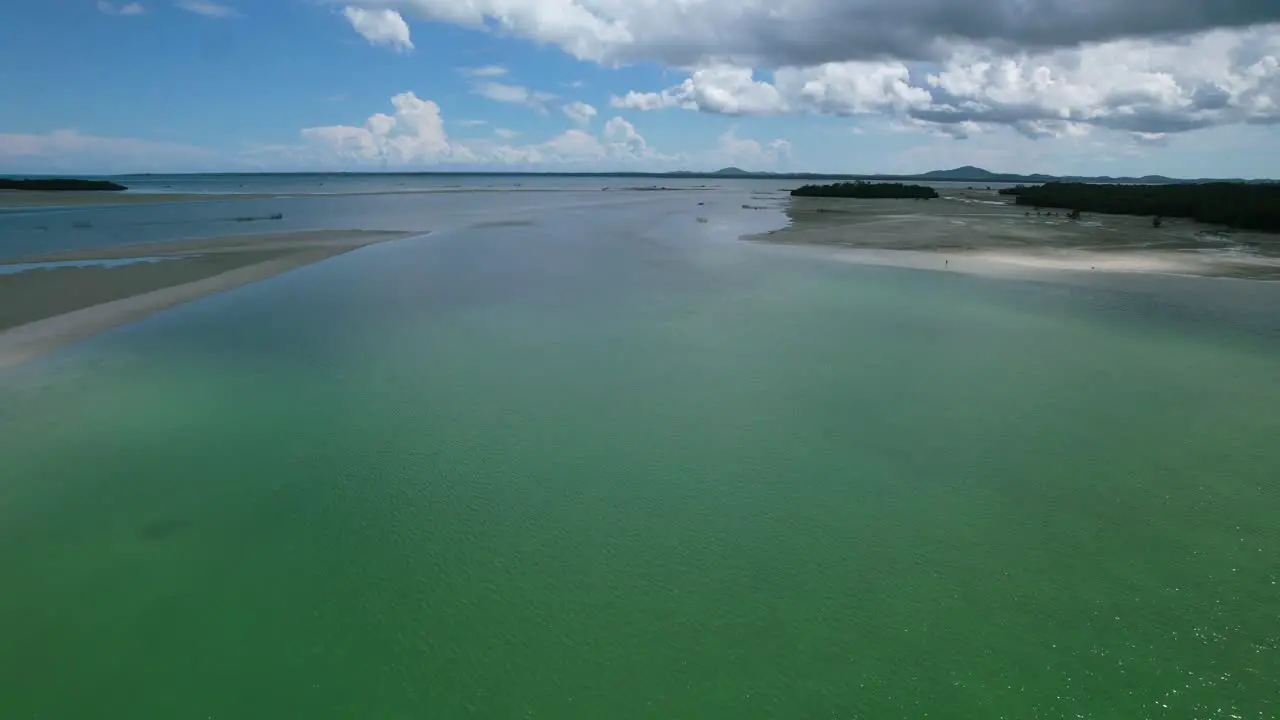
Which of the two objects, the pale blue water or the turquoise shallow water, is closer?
the turquoise shallow water

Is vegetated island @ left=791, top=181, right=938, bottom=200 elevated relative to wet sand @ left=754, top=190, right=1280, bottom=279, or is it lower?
elevated

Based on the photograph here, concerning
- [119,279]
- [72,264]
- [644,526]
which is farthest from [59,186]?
[644,526]

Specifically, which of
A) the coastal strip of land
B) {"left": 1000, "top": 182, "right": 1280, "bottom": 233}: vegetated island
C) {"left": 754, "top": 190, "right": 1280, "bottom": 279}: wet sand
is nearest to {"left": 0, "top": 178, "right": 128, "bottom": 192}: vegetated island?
the coastal strip of land

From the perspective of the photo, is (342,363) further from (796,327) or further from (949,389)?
(949,389)

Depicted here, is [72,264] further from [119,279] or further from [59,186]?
[59,186]

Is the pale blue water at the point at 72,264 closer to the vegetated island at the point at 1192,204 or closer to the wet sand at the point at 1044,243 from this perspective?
the wet sand at the point at 1044,243

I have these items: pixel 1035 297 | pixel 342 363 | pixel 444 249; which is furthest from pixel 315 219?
pixel 1035 297

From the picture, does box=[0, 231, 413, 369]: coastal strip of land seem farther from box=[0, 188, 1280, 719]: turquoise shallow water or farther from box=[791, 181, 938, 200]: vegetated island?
box=[791, 181, 938, 200]: vegetated island
